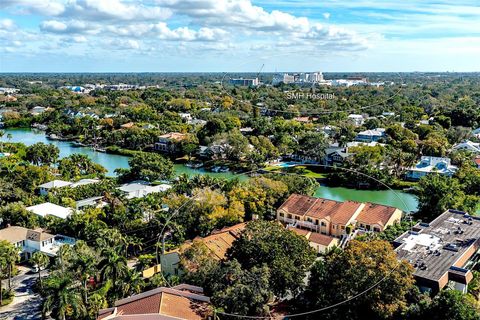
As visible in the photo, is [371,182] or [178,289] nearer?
[178,289]

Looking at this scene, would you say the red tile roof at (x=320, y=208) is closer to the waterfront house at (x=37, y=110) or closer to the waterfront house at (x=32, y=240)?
the waterfront house at (x=32, y=240)

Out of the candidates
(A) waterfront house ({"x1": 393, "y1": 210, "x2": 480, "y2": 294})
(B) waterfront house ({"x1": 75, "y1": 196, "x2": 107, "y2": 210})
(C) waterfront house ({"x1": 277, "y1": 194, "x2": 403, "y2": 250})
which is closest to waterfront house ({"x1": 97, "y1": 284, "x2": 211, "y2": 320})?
(A) waterfront house ({"x1": 393, "y1": 210, "x2": 480, "y2": 294})

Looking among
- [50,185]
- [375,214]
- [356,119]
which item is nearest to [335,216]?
[375,214]

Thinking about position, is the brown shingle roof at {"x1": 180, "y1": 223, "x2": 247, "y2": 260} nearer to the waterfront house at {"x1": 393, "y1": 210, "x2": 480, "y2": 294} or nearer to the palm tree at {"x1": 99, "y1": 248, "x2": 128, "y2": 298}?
the palm tree at {"x1": 99, "y1": 248, "x2": 128, "y2": 298}

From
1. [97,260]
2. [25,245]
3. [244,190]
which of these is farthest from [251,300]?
[25,245]

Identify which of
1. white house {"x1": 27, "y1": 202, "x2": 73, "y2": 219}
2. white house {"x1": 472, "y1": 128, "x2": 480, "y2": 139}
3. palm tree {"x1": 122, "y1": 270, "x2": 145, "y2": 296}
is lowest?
white house {"x1": 27, "y1": 202, "x2": 73, "y2": 219}

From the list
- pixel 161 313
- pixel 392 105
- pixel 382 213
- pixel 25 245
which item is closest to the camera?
pixel 161 313

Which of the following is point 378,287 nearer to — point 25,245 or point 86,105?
point 25,245
